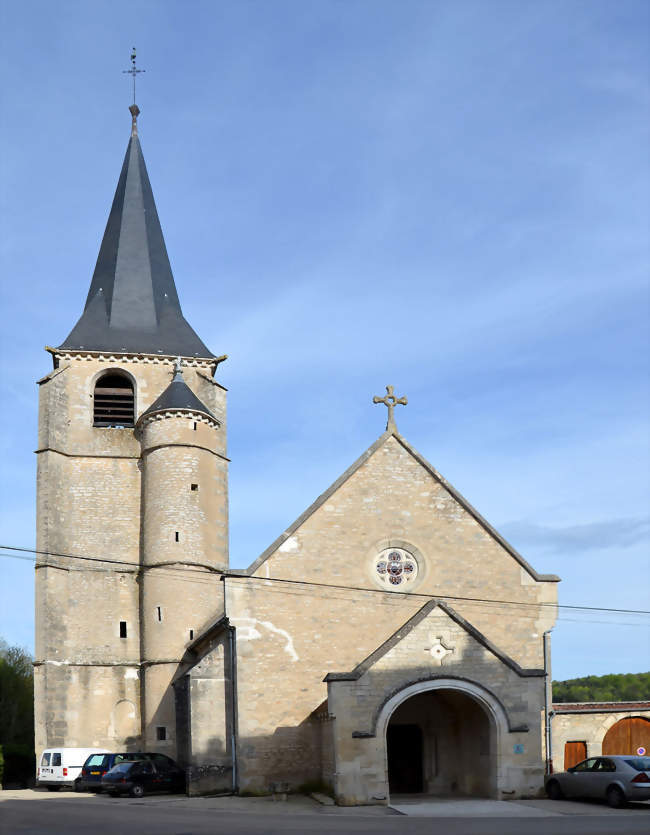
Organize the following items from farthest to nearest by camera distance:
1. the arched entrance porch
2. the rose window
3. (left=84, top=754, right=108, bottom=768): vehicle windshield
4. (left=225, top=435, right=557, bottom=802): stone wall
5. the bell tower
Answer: the bell tower
(left=84, top=754, right=108, bottom=768): vehicle windshield
the rose window
(left=225, top=435, right=557, bottom=802): stone wall
the arched entrance porch

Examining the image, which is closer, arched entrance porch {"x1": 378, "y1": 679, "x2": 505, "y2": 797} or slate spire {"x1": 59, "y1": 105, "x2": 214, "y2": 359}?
arched entrance porch {"x1": 378, "y1": 679, "x2": 505, "y2": 797}

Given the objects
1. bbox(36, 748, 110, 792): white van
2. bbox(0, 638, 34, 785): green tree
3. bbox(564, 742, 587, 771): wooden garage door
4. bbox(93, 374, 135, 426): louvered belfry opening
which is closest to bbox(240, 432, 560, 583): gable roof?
bbox(564, 742, 587, 771): wooden garage door

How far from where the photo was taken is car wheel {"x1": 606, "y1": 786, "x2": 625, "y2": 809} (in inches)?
813

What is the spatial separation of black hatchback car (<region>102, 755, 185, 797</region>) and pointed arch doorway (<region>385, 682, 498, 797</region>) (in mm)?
5449

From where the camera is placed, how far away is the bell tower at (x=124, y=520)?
1280 inches

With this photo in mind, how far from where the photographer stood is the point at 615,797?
20.8 metres

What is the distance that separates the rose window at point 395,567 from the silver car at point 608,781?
18.7ft

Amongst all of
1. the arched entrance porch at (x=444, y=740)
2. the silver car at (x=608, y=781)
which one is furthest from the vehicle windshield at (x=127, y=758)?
the silver car at (x=608, y=781)

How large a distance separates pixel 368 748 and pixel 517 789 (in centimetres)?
332

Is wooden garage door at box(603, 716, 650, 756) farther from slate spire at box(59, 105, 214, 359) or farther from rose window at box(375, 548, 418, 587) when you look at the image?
slate spire at box(59, 105, 214, 359)

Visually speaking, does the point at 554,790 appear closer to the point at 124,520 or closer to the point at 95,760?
the point at 95,760

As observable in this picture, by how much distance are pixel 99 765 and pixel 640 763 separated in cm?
1295

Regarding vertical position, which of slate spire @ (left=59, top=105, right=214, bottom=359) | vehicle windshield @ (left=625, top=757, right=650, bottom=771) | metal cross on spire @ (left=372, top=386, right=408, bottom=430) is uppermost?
slate spire @ (left=59, top=105, right=214, bottom=359)

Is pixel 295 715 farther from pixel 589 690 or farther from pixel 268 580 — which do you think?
pixel 589 690
